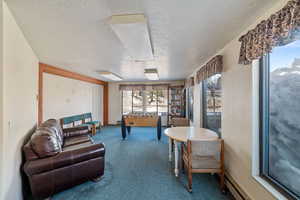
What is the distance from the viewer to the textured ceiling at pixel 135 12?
1.32 m

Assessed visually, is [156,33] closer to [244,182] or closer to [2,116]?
[2,116]

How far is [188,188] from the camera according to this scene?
2.16 meters

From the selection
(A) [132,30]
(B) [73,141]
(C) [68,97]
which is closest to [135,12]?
(A) [132,30]

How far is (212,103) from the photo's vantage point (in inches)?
128

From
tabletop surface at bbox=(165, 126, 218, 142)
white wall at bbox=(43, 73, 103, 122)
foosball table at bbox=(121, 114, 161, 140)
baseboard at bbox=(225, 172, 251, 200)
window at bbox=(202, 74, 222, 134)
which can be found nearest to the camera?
baseboard at bbox=(225, 172, 251, 200)

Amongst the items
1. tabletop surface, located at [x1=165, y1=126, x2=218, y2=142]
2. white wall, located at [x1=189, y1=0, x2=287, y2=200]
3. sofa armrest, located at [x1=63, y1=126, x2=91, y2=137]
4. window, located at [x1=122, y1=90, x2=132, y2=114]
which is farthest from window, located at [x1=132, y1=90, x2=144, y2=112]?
white wall, located at [x1=189, y1=0, x2=287, y2=200]

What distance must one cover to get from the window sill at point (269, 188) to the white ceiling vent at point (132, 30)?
2126 mm

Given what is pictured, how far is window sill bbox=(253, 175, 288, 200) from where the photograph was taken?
1336mm

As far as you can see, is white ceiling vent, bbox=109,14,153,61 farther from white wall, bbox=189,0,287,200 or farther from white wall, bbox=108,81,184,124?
white wall, bbox=108,81,184,124

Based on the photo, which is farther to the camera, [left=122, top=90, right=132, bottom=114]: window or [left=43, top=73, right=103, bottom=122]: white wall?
[left=122, top=90, right=132, bottom=114]: window

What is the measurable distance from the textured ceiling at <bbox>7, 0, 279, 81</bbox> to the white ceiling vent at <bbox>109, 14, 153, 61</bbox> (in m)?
0.06

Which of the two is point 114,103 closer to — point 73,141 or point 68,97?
point 68,97

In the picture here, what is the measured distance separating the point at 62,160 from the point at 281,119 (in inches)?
105

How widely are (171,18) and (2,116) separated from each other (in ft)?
6.41
